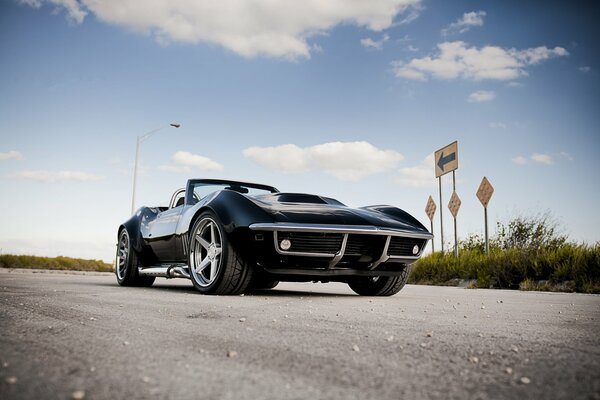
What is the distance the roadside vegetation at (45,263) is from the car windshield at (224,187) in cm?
1534

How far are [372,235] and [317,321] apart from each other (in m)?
2.07

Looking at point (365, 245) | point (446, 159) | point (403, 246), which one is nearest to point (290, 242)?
point (365, 245)

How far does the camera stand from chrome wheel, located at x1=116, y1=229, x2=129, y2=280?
26.6 ft

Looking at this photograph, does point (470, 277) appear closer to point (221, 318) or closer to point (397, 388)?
point (221, 318)

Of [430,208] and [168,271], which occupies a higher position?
[430,208]

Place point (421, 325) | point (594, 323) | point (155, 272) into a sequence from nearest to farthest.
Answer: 1. point (421, 325)
2. point (594, 323)
3. point (155, 272)

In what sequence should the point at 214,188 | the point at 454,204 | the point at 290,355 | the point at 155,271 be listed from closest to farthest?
1. the point at 290,355
2. the point at 155,271
3. the point at 214,188
4. the point at 454,204

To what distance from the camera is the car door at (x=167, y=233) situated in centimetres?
672

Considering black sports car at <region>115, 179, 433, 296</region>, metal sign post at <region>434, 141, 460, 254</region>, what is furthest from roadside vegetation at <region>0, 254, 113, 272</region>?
black sports car at <region>115, 179, 433, 296</region>

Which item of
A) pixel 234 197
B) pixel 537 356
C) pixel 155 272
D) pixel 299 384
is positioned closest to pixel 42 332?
pixel 299 384

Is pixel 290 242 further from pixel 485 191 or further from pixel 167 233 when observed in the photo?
pixel 485 191

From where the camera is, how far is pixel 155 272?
711 centimetres

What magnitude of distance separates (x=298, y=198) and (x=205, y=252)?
115 centimetres

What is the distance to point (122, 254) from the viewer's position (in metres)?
8.38
